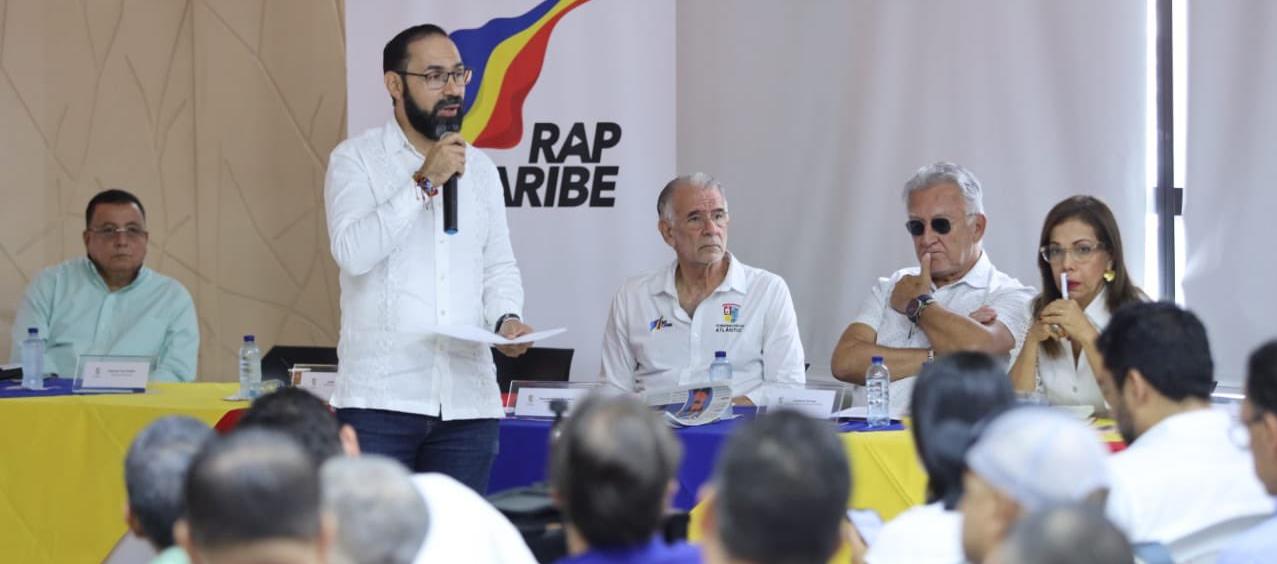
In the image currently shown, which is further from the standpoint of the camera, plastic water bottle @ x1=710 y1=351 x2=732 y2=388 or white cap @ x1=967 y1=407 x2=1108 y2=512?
plastic water bottle @ x1=710 y1=351 x2=732 y2=388

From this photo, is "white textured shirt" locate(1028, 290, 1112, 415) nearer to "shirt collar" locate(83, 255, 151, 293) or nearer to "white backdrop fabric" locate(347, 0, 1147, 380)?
"white backdrop fabric" locate(347, 0, 1147, 380)

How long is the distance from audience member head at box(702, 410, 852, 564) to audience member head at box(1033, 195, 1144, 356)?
2.67 metres

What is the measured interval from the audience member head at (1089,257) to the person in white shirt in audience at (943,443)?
6.34 ft

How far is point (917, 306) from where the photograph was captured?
4539 millimetres

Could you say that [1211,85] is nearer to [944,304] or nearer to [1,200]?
[944,304]

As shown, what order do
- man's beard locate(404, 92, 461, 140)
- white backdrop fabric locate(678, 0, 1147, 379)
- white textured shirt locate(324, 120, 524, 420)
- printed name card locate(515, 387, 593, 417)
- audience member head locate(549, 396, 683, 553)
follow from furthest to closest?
white backdrop fabric locate(678, 0, 1147, 379), printed name card locate(515, 387, 593, 417), man's beard locate(404, 92, 461, 140), white textured shirt locate(324, 120, 524, 420), audience member head locate(549, 396, 683, 553)

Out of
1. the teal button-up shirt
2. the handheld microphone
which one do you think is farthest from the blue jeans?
the teal button-up shirt

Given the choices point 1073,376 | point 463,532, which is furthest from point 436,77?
point 1073,376

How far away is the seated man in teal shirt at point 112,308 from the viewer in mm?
5723

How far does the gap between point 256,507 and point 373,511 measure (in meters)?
0.20

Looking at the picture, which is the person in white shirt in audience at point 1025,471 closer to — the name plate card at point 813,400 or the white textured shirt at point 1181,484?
the white textured shirt at point 1181,484

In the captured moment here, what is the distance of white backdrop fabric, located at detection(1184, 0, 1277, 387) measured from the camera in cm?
496

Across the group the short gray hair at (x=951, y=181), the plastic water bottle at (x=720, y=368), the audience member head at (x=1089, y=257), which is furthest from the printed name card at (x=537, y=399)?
the audience member head at (x=1089, y=257)

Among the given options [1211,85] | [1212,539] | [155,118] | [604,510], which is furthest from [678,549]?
[155,118]
